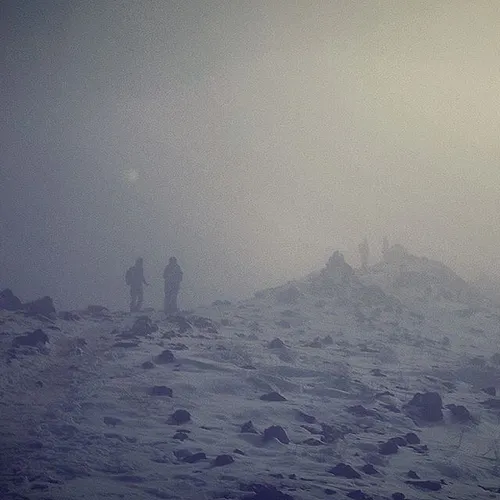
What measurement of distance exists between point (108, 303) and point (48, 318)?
14820 centimetres

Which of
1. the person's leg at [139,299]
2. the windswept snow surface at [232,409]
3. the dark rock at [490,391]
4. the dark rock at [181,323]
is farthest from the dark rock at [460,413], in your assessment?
the person's leg at [139,299]

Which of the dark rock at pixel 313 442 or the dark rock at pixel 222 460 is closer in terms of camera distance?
the dark rock at pixel 222 460

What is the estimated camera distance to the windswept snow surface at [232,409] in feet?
51.0

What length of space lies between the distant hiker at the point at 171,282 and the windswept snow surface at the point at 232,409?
15.5 ft

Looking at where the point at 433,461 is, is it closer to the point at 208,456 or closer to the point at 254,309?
the point at 208,456

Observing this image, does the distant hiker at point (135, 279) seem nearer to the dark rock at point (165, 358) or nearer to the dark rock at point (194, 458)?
the dark rock at point (165, 358)

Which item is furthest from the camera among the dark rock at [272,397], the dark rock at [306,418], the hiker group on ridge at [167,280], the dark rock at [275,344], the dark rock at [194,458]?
the hiker group on ridge at [167,280]

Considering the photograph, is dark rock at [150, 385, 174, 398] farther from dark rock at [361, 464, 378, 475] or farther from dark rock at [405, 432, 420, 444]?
dark rock at [405, 432, 420, 444]

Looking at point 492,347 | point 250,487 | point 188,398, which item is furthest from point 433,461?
point 492,347

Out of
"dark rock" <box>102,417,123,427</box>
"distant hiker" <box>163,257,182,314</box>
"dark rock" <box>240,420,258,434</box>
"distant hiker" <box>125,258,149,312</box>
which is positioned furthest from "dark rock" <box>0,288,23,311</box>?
"dark rock" <box>240,420,258,434</box>

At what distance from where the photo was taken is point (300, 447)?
18766 mm

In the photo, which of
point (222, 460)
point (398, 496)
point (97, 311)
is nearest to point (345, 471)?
point (398, 496)

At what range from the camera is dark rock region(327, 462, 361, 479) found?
A: 16734 mm

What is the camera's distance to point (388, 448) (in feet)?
64.0
